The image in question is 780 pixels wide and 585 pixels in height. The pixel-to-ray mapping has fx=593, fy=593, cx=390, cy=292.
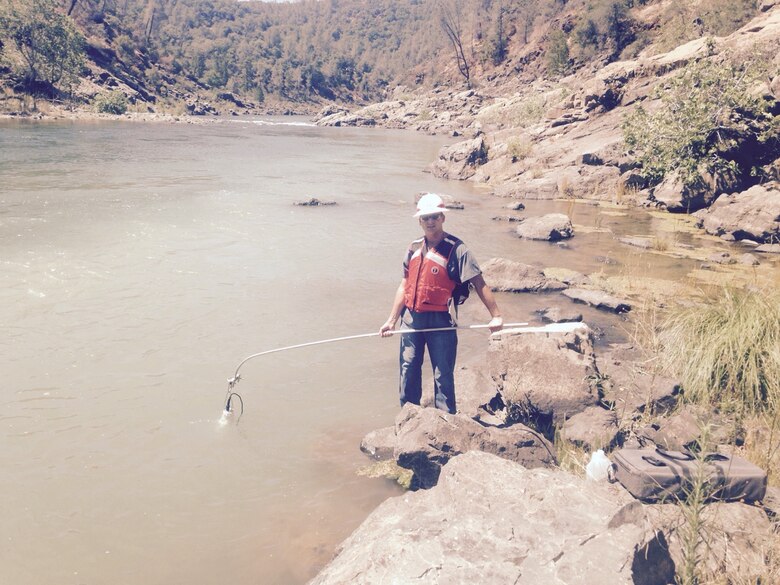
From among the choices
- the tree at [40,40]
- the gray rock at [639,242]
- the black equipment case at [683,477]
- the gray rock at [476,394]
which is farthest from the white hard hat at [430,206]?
the tree at [40,40]

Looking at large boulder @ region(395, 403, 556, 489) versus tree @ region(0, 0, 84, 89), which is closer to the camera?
large boulder @ region(395, 403, 556, 489)

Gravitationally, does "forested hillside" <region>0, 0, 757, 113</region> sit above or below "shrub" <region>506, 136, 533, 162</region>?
above

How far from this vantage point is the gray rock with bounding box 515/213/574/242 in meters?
14.0

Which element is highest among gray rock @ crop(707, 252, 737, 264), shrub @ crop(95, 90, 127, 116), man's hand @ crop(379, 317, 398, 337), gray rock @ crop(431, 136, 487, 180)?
shrub @ crop(95, 90, 127, 116)

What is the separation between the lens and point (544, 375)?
228 inches

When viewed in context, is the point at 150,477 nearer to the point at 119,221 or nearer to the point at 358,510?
the point at 358,510

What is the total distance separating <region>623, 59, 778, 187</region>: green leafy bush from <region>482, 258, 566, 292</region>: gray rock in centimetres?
785

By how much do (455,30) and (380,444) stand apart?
115 metres

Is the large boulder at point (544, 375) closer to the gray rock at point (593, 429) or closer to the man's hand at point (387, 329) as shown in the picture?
the gray rock at point (593, 429)

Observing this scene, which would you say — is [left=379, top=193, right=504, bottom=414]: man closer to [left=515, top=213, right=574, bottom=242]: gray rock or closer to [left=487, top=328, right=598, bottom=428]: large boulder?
[left=487, top=328, right=598, bottom=428]: large boulder

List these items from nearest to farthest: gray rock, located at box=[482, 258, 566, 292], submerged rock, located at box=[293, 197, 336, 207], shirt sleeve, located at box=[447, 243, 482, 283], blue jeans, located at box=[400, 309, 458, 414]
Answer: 1. shirt sleeve, located at box=[447, 243, 482, 283]
2. blue jeans, located at box=[400, 309, 458, 414]
3. gray rock, located at box=[482, 258, 566, 292]
4. submerged rock, located at box=[293, 197, 336, 207]

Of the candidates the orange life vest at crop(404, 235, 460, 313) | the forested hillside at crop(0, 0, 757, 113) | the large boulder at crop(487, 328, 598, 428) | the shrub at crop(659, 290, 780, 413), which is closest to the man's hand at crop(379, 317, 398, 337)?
the orange life vest at crop(404, 235, 460, 313)

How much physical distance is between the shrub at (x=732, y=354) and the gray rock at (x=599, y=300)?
2583 mm

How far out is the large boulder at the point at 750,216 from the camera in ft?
41.3
